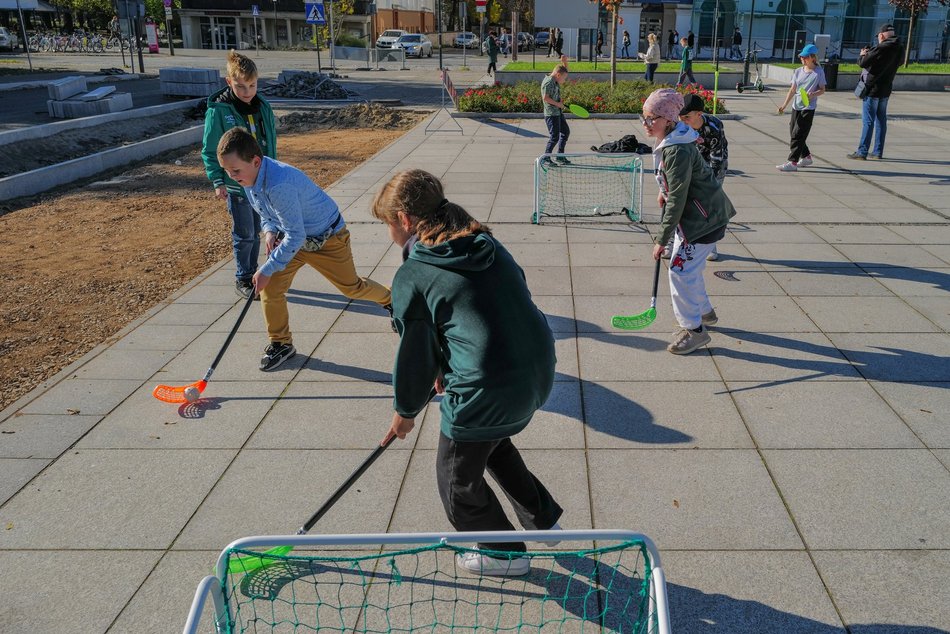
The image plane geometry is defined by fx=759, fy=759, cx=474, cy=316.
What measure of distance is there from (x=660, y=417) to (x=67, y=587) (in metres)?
3.33

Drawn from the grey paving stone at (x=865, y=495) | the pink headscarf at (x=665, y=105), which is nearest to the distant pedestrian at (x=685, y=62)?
the pink headscarf at (x=665, y=105)

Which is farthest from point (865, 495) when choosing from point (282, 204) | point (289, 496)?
point (282, 204)

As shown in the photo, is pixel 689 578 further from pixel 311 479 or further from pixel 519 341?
pixel 311 479

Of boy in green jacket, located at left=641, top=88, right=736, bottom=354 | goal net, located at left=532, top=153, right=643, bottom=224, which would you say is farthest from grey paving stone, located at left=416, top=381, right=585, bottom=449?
goal net, located at left=532, top=153, right=643, bottom=224

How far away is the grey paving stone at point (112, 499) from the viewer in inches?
147

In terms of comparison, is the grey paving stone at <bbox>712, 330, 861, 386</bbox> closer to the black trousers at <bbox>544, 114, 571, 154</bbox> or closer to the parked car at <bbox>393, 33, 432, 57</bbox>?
the black trousers at <bbox>544, 114, 571, 154</bbox>

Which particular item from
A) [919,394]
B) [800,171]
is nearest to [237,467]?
[919,394]

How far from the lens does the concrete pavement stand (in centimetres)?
336

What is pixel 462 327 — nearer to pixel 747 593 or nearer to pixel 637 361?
pixel 747 593

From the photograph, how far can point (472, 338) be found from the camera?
2.81 meters

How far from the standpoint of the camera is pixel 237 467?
4.33 metres

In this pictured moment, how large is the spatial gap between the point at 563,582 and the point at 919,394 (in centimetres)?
303

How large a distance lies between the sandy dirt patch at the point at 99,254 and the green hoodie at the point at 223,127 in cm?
147

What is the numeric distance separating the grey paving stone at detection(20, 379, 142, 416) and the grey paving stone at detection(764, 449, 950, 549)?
4.24m
